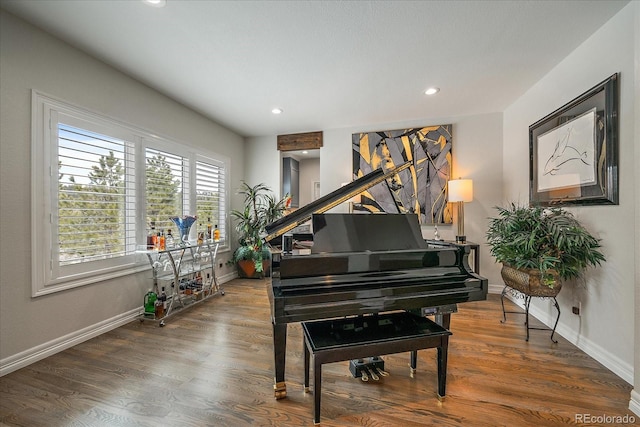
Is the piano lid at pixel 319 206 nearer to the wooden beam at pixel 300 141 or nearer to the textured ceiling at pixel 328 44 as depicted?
the textured ceiling at pixel 328 44

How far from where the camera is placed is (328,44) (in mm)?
2320

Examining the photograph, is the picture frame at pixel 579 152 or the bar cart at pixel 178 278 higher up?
the picture frame at pixel 579 152

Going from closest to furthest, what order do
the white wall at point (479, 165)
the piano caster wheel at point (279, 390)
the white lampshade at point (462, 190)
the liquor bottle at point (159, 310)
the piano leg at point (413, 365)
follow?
the piano caster wheel at point (279, 390), the piano leg at point (413, 365), the liquor bottle at point (159, 310), the white lampshade at point (462, 190), the white wall at point (479, 165)

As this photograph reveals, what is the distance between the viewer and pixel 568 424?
4.91ft

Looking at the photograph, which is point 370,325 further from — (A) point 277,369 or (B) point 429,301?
(A) point 277,369

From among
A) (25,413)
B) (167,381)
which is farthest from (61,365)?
(167,381)

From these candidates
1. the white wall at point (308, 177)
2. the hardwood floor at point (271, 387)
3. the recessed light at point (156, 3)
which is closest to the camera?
the hardwood floor at point (271, 387)

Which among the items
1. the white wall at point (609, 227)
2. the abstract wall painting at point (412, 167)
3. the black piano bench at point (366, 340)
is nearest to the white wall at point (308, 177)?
the abstract wall painting at point (412, 167)

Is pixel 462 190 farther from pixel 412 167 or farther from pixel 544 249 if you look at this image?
pixel 544 249

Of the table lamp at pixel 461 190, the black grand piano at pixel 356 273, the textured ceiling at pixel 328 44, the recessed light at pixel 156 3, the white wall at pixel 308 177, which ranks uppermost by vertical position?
the textured ceiling at pixel 328 44

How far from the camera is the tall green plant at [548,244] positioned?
2.14 metres

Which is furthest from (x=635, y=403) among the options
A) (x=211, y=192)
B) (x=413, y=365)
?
(x=211, y=192)
